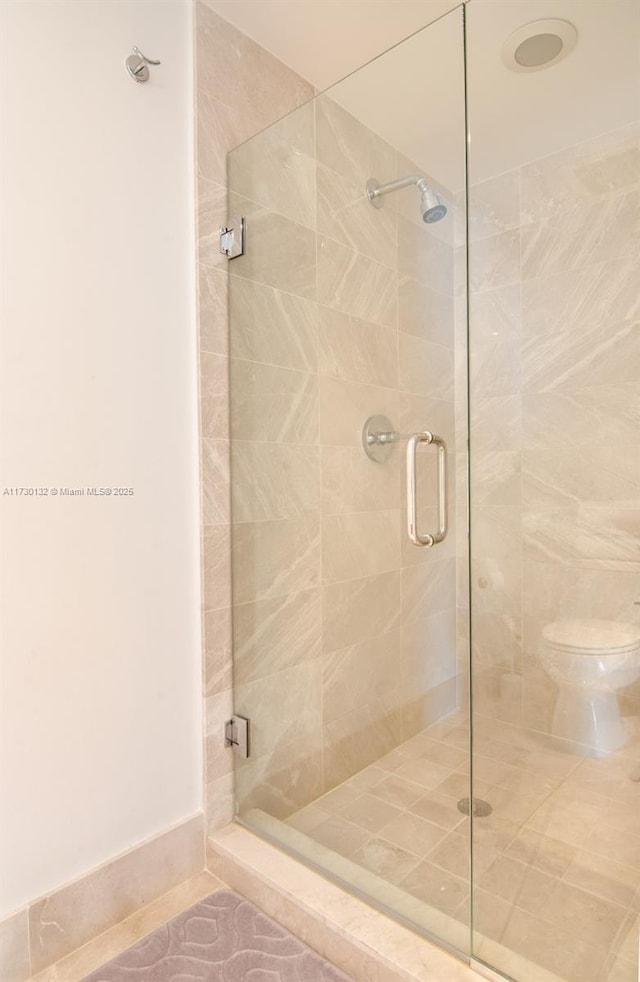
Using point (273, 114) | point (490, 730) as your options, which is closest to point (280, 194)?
point (273, 114)

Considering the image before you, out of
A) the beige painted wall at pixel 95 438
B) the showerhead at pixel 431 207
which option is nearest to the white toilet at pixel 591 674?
the beige painted wall at pixel 95 438

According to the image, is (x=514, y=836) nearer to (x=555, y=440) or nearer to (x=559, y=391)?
(x=555, y=440)

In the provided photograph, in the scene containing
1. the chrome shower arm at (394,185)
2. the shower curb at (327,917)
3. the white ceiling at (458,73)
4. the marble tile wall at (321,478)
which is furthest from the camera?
the marble tile wall at (321,478)

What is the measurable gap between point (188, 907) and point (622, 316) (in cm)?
195

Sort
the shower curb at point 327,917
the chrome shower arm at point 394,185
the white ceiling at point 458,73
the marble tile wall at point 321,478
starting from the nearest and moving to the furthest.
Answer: the shower curb at point 327,917 → the white ceiling at point 458,73 → the chrome shower arm at point 394,185 → the marble tile wall at point 321,478

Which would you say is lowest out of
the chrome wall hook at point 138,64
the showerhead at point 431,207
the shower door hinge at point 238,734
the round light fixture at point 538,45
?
the shower door hinge at point 238,734

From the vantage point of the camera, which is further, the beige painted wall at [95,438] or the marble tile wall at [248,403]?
the marble tile wall at [248,403]

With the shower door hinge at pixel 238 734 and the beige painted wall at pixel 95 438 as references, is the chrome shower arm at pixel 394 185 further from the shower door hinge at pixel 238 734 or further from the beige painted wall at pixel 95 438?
the shower door hinge at pixel 238 734

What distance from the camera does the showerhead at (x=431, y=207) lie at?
4.60ft

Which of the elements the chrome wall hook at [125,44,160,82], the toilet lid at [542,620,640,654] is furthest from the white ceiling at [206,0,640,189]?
the toilet lid at [542,620,640,654]

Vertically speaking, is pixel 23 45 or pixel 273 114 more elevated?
pixel 273 114

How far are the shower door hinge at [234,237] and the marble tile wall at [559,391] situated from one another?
655mm

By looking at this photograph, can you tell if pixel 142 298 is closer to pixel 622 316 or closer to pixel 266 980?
pixel 622 316

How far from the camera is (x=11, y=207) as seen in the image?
1.18m
